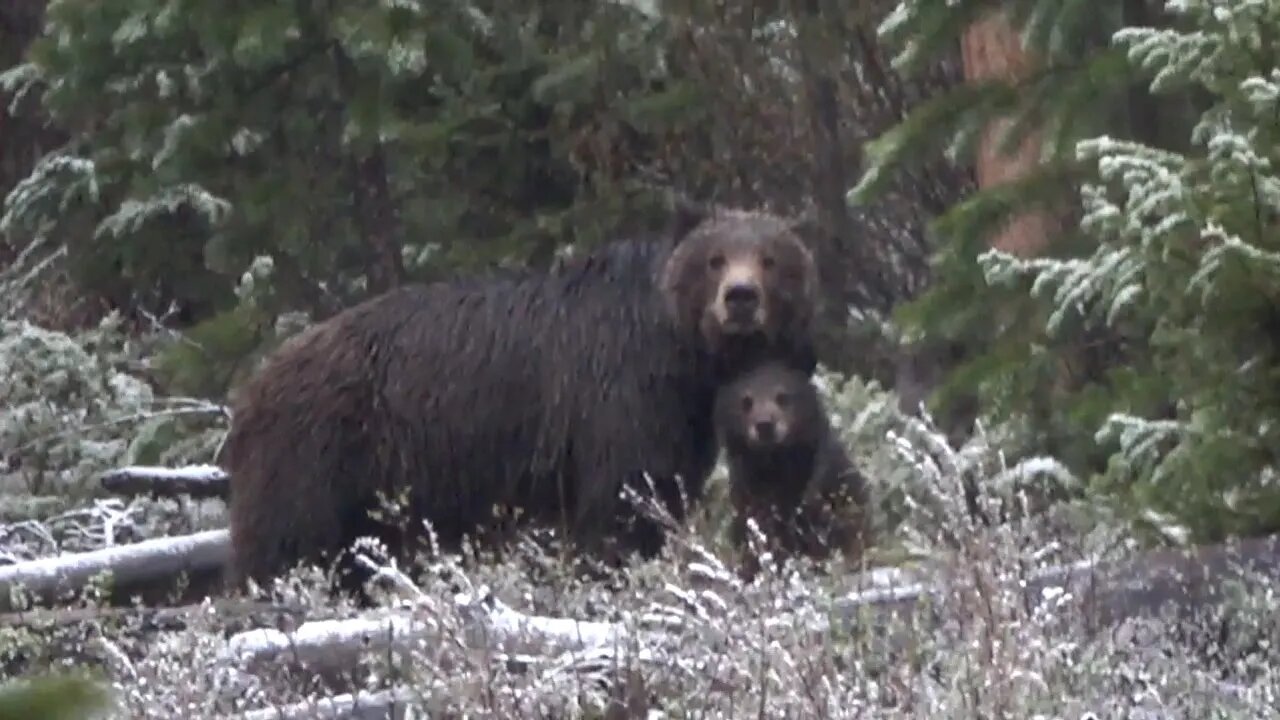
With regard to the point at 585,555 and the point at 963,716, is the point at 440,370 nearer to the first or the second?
the point at 585,555

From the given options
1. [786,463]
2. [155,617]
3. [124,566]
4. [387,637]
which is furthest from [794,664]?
[124,566]

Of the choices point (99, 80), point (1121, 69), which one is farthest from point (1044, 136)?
point (99, 80)

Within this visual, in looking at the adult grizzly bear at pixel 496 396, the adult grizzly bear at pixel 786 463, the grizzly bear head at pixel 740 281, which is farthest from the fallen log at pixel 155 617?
the grizzly bear head at pixel 740 281

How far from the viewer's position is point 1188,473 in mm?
5711

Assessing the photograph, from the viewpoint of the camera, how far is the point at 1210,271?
539 centimetres

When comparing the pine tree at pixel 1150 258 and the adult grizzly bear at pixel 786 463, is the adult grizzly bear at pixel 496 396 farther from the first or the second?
the pine tree at pixel 1150 258

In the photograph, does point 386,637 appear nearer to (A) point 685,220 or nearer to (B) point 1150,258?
(B) point 1150,258

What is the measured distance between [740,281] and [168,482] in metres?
2.42

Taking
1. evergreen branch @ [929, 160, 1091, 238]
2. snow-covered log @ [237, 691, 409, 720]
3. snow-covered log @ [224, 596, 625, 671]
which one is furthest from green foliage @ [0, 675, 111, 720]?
evergreen branch @ [929, 160, 1091, 238]

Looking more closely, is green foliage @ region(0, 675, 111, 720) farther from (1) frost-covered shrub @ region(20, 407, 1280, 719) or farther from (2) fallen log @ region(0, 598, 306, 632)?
(2) fallen log @ region(0, 598, 306, 632)

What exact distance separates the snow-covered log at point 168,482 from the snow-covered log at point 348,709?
4.02m

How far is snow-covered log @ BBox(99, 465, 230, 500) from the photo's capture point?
341 inches

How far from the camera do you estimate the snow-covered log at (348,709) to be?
464cm

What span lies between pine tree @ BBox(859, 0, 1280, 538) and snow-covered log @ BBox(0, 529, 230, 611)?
288cm
